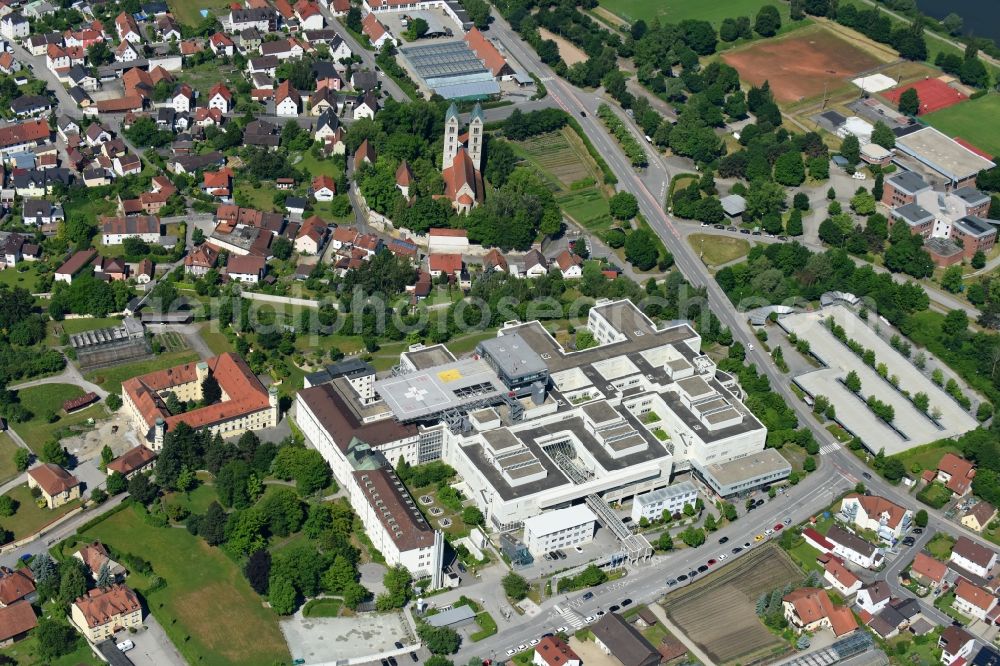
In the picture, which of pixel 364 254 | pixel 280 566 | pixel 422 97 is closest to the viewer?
pixel 280 566

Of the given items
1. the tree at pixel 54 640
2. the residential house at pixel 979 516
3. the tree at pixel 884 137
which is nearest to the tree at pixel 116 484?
the tree at pixel 54 640

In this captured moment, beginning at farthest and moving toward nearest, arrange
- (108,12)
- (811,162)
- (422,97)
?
1. (108,12)
2. (422,97)
3. (811,162)

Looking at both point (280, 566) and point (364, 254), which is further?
point (364, 254)

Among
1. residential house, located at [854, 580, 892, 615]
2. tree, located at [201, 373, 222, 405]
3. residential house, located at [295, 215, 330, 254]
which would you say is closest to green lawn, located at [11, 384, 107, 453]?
tree, located at [201, 373, 222, 405]

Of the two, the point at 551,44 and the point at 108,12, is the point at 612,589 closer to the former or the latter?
the point at 551,44

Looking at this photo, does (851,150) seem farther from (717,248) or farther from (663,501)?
(663,501)

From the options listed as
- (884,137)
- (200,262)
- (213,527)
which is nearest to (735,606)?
(213,527)

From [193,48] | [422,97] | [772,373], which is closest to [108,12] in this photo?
[193,48]
